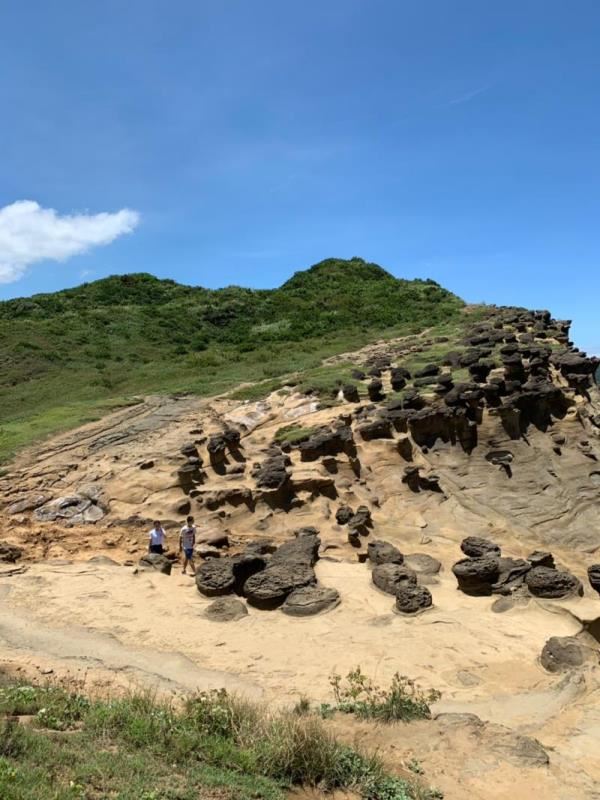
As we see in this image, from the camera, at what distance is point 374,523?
599 inches

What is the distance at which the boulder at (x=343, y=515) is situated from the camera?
14.9 metres

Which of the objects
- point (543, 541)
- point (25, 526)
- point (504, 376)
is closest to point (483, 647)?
point (543, 541)

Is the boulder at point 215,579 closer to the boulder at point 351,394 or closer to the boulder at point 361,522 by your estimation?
the boulder at point 361,522

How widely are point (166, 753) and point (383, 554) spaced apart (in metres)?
7.99

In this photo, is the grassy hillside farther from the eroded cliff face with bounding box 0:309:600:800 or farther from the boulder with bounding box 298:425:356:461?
the boulder with bounding box 298:425:356:461

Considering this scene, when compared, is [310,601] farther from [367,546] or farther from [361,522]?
[361,522]

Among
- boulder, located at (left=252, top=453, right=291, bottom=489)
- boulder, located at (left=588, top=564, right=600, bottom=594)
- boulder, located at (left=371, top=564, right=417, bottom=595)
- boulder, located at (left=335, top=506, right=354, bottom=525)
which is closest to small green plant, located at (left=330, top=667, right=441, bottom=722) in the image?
boulder, located at (left=371, top=564, right=417, bottom=595)

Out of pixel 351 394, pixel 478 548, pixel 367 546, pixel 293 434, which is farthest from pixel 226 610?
pixel 351 394

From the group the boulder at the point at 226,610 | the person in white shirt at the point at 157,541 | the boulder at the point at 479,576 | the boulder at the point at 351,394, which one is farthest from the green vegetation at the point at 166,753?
the boulder at the point at 351,394

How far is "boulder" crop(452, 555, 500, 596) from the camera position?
11.4 m

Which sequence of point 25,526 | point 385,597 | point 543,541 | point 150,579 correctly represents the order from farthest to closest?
point 543,541
point 25,526
point 150,579
point 385,597

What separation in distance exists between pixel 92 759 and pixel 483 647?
6.18 meters

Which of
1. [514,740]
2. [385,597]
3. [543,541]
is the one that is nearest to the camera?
[514,740]

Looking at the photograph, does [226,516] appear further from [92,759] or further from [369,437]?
[92,759]
